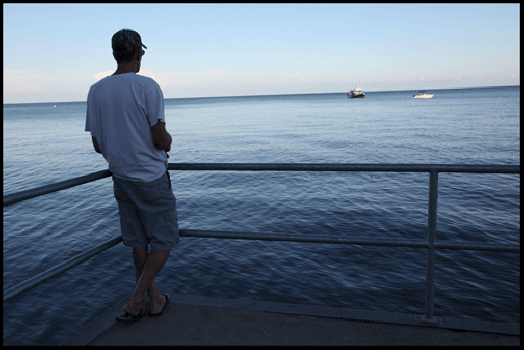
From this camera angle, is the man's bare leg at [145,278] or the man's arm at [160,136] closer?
the man's arm at [160,136]

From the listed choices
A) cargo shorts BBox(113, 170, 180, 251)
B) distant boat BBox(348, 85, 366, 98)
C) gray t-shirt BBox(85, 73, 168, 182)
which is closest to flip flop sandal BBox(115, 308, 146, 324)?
cargo shorts BBox(113, 170, 180, 251)

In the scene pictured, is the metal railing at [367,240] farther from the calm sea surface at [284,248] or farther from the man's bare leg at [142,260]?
the calm sea surface at [284,248]

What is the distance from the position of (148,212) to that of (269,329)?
1.00 meters

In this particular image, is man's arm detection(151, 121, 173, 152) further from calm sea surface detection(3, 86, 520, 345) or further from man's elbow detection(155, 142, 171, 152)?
calm sea surface detection(3, 86, 520, 345)

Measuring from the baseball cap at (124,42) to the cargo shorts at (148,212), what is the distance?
74 centimetres

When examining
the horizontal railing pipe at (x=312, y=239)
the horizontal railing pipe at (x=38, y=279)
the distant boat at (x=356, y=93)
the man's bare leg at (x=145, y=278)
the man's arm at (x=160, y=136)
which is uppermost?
the distant boat at (x=356, y=93)

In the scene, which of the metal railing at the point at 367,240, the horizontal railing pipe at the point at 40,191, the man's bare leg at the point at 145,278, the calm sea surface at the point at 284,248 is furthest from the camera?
the calm sea surface at the point at 284,248

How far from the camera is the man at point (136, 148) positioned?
228 cm

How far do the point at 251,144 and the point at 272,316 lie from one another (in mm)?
25170

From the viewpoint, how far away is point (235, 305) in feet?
9.11

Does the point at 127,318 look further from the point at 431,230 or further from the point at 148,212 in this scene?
the point at 431,230

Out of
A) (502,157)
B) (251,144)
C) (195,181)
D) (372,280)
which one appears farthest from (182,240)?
(251,144)

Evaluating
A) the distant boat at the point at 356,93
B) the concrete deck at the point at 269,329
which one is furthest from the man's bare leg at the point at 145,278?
the distant boat at the point at 356,93

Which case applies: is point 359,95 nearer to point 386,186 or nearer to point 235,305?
point 386,186
